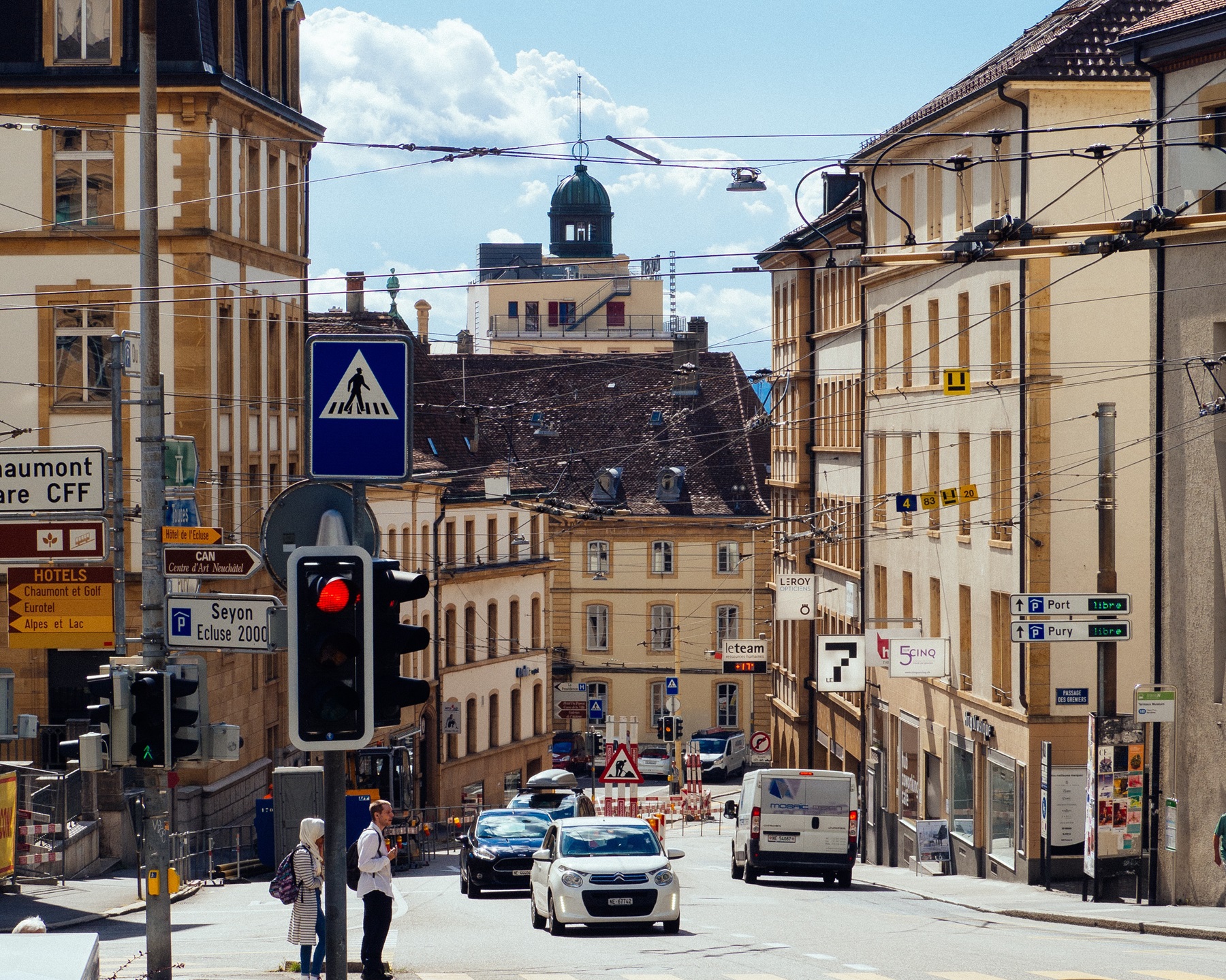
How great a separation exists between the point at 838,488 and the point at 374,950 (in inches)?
1600

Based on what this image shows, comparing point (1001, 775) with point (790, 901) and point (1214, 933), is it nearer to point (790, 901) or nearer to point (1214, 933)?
point (790, 901)

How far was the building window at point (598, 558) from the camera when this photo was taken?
8162 cm

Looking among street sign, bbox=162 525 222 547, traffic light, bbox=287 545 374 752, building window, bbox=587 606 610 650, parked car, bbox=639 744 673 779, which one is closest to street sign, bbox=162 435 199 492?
street sign, bbox=162 525 222 547

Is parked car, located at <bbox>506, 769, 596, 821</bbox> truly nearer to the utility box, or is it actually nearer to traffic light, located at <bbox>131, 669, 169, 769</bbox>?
the utility box

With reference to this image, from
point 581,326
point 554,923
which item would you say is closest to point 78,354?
point 554,923

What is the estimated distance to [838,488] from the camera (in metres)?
55.6

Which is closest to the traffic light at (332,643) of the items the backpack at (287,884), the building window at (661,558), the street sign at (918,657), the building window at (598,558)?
the backpack at (287,884)

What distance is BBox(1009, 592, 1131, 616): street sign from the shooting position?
2636cm

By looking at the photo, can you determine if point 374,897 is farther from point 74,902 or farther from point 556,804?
point 556,804

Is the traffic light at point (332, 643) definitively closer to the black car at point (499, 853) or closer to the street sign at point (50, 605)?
the street sign at point (50, 605)

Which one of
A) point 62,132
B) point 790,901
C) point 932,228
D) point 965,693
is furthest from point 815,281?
point 790,901

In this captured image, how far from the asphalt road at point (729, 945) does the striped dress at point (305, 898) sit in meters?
0.93

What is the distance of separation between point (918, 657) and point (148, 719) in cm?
2670

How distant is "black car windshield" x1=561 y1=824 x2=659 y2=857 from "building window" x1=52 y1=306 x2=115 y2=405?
2060 centimetres
